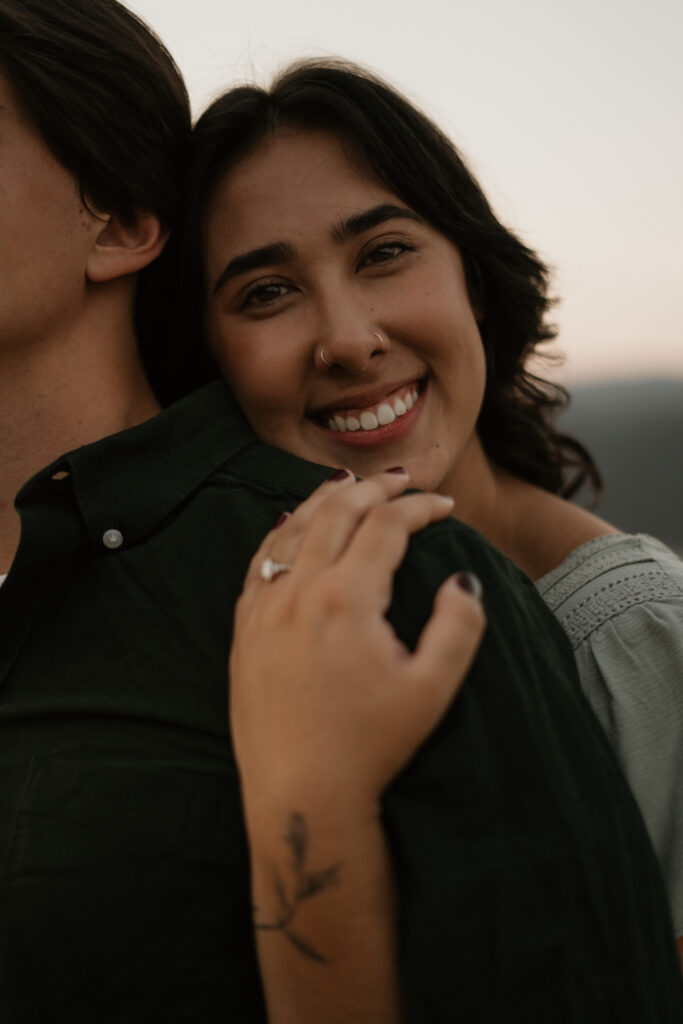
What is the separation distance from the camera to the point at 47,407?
159 cm

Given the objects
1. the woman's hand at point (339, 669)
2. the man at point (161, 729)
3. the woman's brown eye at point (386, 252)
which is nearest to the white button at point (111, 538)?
the man at point (161, 729)

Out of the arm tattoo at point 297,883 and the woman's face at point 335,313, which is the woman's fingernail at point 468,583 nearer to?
the arm tattoo at point 297,883

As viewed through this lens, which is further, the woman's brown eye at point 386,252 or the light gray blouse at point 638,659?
the woman's brown eye at point 386,252

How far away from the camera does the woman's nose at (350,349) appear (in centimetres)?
170

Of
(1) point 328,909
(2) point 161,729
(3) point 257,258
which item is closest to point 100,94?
(3) point 257,258

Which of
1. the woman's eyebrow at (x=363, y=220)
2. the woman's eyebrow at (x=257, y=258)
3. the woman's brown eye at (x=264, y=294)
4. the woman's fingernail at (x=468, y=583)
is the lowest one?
the woman's fingernail at (x=468, y=583)

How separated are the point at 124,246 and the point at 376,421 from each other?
590 millimetres

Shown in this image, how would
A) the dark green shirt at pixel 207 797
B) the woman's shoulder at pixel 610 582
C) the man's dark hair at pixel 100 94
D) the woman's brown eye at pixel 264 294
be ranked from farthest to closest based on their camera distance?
1. the woman's brown eye at pixel 264 294
2. the woman's shoulder at pixel 610 582
3. the man's dark hair at pixel 100 94
4. the dark green shirt at pixel 207 797

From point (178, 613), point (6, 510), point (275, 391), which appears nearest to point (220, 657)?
point (178, 613)

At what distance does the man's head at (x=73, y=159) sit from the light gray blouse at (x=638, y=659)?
1038 millimetres

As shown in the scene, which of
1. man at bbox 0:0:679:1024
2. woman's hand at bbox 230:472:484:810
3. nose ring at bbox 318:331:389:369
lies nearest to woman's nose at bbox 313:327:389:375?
nose ring at bbox 318:331:389:369

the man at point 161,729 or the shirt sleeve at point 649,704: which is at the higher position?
the man at point 161,729

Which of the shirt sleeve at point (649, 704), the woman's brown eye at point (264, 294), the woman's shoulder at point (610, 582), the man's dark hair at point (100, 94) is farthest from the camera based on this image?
the woman's brown eye at point (264, 294)

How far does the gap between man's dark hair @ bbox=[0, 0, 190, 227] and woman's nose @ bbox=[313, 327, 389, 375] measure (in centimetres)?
40
